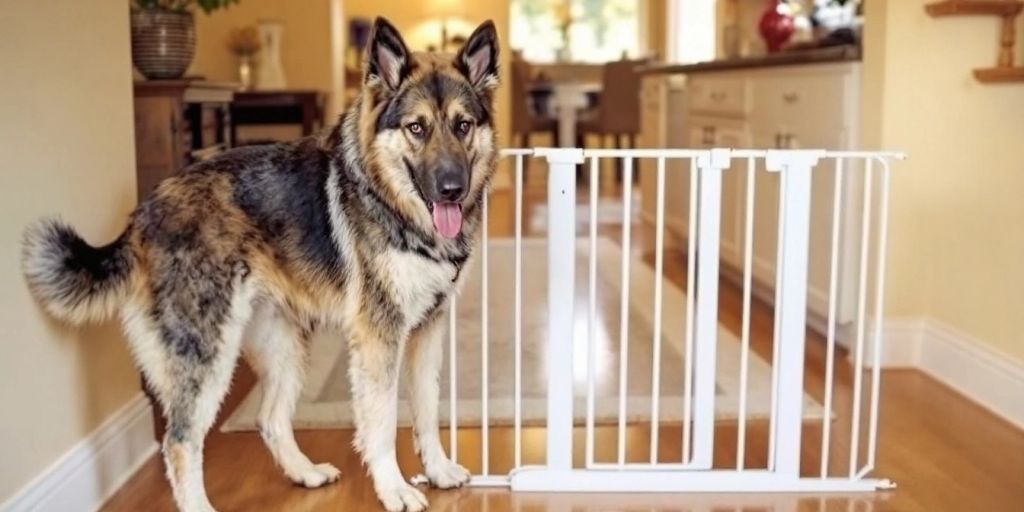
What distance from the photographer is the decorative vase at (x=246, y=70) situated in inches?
247

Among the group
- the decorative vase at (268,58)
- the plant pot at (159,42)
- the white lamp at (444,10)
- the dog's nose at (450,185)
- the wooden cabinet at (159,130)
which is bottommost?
the dog's nose at (450,185)

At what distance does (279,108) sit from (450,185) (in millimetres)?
4122

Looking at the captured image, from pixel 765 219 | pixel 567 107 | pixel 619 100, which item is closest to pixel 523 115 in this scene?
pixel 567 107

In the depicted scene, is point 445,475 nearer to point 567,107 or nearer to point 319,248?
point 319,248

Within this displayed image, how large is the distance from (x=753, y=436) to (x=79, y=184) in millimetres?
1807

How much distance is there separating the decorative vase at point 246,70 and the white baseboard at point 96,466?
3.89 meters

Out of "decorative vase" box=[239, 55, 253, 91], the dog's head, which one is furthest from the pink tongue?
"decorative vase" box=[239, 55, 253, 91]

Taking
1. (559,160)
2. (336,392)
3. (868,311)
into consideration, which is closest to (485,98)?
(559,160)

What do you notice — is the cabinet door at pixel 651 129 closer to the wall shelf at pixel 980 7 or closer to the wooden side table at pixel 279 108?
the wooden side table at pixel 279 108

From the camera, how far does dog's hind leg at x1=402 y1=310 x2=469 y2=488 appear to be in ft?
7.83

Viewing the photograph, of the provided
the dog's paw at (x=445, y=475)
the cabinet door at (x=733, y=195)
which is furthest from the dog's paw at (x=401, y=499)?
the cabinet door at (x=733, y=195)

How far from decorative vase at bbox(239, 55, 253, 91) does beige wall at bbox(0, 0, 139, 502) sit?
3.79 m

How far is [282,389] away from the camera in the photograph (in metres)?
2.42

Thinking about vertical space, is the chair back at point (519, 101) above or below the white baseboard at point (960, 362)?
above
